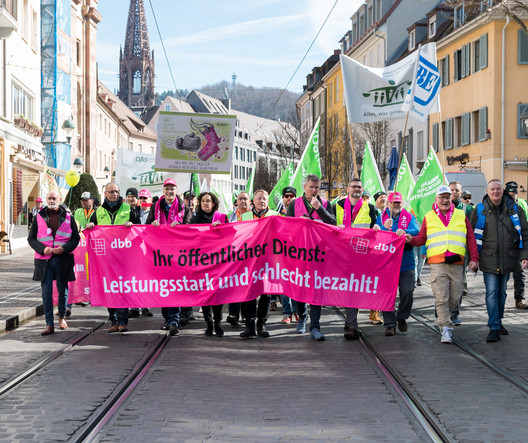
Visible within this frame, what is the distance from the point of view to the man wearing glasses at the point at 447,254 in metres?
9.59

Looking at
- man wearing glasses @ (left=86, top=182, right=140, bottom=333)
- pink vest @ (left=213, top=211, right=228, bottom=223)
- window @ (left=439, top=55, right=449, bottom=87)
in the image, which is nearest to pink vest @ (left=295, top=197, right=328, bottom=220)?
pink vest @ (left=213, top=211, right=228, bottom=223)

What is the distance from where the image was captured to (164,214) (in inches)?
451

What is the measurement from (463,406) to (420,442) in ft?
3.63

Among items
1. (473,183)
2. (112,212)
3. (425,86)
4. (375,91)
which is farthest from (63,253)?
(473,183)

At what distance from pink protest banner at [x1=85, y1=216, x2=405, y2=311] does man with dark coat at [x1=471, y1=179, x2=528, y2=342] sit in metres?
1.08

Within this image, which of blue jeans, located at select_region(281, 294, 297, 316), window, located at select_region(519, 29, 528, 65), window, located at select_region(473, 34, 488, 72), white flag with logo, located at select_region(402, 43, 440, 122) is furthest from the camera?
window, located at select_region(473, 34, 488, 72)

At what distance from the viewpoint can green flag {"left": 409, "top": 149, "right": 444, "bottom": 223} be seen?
1614 centimetres

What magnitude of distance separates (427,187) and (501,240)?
6.50 meters

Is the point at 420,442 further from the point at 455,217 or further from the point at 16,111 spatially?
the point at 16,111

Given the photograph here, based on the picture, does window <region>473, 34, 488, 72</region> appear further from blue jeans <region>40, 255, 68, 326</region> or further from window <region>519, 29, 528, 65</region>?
blue jeans <region>40, 255, 68, 326</region>

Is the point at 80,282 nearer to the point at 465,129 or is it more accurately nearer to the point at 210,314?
the point at 210,314

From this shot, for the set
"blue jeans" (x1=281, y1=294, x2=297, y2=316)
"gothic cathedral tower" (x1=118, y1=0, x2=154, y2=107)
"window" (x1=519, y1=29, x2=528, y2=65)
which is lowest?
"blue jeans" (x1=281, y1=294, x2=297, y2=316)

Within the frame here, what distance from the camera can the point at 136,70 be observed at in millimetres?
143500

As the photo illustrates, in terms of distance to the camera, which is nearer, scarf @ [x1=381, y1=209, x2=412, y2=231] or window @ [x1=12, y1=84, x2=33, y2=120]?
scarf @ [x1=381, y1=209, x2=412, y2=231]
